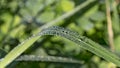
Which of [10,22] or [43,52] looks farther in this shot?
[10,22]

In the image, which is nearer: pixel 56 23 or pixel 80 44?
pixel 80 44

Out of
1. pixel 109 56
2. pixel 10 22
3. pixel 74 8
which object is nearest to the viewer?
pixel 109 56

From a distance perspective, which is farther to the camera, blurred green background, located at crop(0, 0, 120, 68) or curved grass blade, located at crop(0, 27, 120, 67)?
blurred green background, located at crop(0, 0, 120, 68)

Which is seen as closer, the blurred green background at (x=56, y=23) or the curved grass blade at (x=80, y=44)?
the curved grass blade at (x=80, y=44)

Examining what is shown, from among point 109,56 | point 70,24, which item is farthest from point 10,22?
point 109,56

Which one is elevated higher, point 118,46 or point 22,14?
point 22,14

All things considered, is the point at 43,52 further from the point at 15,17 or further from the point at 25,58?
the point at 25,58

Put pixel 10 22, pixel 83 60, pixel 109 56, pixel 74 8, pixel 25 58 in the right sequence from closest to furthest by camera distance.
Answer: pixel 109 56 < pixel 25 58 < pixel 83 60 < pixel 74 8 < pixel 10 22
